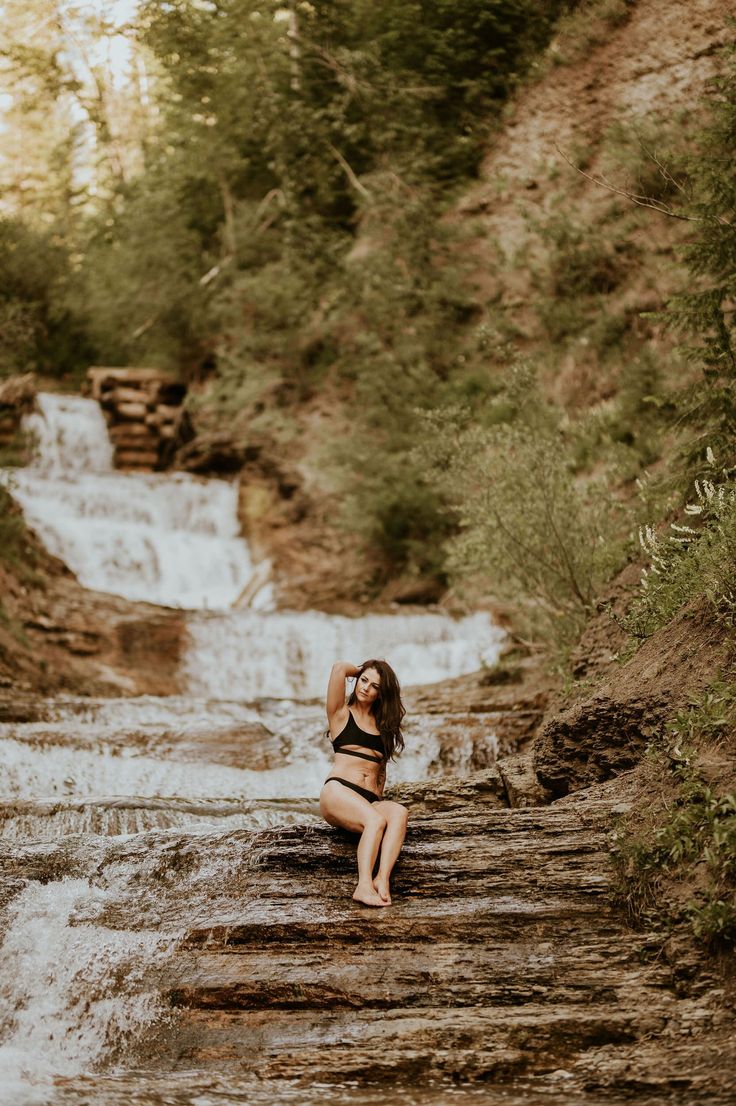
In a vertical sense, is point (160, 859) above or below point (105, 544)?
below

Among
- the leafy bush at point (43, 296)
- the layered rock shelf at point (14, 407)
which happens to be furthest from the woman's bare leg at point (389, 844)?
the leafy bush at point (43, 296)

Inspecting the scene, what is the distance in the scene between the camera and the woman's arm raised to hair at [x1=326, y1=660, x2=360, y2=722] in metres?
5.83

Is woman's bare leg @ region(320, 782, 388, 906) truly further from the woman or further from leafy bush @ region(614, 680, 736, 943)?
leafy bush @ region(614, 680, 736, 943)

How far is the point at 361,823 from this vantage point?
5.41 metres

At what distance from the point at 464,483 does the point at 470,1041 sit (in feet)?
25.4

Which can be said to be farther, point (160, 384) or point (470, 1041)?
point (160, 384)

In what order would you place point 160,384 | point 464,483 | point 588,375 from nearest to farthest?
1. point 464,483
2. point 588,375
3. point 160,384

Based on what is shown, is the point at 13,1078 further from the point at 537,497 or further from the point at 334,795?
the point at 537,497

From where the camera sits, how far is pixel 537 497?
34.0ft

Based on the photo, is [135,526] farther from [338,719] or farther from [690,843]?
[690,843]

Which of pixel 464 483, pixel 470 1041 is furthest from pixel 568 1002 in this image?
pixel 464 483

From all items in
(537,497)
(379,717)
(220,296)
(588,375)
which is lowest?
(379,717)

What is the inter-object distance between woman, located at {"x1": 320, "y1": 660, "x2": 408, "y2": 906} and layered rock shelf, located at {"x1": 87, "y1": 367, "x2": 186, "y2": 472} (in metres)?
18.6

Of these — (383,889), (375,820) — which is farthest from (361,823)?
(383,889)
